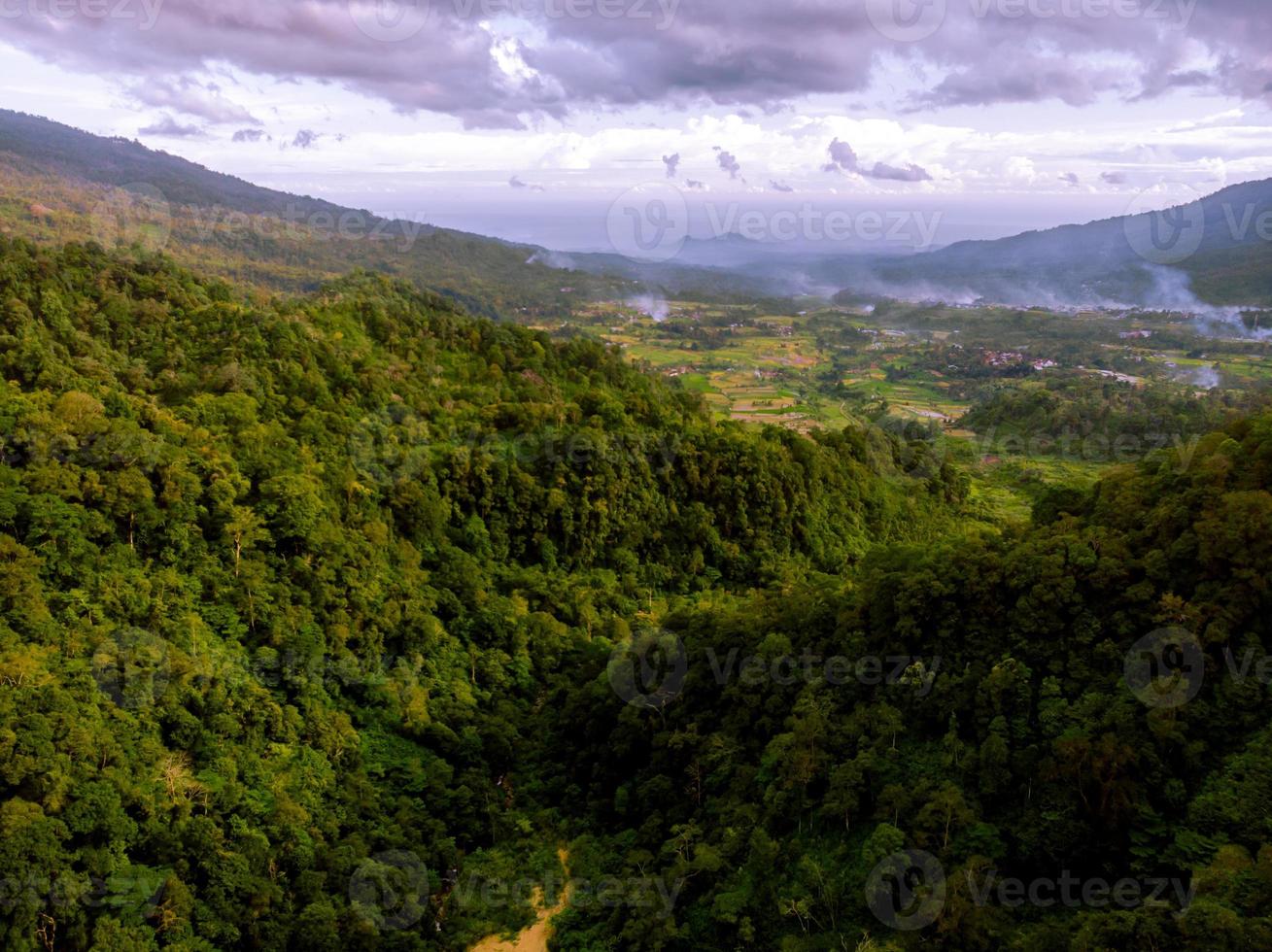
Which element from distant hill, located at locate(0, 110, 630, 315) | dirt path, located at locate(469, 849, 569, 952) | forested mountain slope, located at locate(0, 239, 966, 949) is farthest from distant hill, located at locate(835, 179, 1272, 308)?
dirt path, located at locate(469, 849, 569, 952)

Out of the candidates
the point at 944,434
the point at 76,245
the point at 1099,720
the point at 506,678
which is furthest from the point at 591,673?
the point at 944,434

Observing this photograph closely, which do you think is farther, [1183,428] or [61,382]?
[1183,428]

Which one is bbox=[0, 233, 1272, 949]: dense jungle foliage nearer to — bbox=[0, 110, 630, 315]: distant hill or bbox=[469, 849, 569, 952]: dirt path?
bbox=[469, 849, 569, 952]: dirt path

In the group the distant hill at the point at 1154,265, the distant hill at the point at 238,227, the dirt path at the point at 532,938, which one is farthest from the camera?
the distant hill at the point at 1154,265

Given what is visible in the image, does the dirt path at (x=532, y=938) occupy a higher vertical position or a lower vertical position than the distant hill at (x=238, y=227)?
lower

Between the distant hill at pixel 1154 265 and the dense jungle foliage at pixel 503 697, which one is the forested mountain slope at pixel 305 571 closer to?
the dense jungle foliage at pixel 503 697

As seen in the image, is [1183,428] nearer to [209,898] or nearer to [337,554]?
[337,554]

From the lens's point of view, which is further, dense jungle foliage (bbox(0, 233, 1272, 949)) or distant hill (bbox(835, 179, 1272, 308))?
distant hill (bbox(835, 179, 1272, 308))

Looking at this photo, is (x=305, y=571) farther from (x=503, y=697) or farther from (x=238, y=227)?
(x=238, y=227)

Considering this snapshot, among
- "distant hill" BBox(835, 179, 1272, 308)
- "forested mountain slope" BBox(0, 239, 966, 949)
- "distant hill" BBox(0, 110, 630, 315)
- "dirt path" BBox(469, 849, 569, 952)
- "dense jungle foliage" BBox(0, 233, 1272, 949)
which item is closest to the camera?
"dense jungle foliage" BBox(0, 233, 1272, 949)

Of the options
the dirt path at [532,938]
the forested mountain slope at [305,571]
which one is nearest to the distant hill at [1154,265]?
the forested mountain slope at [305,571]

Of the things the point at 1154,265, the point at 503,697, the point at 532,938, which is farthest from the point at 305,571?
the point at 1154,265
